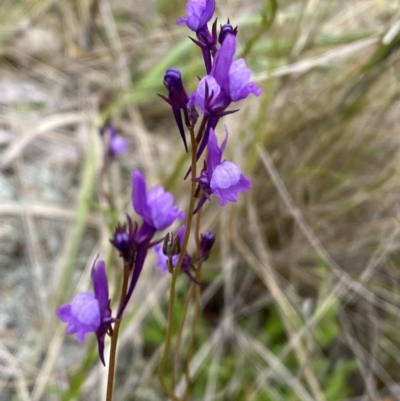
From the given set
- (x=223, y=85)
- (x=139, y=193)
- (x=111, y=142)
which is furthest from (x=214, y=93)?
(x=111, y=142)

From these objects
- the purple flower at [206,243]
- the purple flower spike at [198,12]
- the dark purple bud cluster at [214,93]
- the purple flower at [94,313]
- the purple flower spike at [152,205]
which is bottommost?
the purple flower at [94,313]

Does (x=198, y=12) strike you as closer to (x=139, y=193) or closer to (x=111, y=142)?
(x=139, y=193)

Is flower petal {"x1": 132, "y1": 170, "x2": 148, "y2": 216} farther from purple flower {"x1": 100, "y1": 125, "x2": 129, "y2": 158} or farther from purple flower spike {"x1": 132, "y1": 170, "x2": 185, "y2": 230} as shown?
purple flower {"x1": 100, "y1": 125, "x2": 129, "y2": 158}

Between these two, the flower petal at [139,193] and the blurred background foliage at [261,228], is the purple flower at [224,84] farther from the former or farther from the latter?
the blurred background foliage at [261,228]

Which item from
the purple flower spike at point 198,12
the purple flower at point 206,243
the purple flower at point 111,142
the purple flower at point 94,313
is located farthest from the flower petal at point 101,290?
the purple flower at point 111,142

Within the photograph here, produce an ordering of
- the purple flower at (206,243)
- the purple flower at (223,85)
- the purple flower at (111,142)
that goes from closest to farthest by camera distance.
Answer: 1. the purple flower at (223,85)
2. the purple flower at (206,243)
3. the purple flower at (111,142)

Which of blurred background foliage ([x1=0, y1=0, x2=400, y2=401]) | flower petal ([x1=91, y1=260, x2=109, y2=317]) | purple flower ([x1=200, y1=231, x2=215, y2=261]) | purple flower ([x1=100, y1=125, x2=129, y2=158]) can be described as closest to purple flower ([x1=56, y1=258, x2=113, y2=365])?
flower petal ([x1=91, y1=260, x2=109, y2=317])
